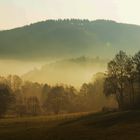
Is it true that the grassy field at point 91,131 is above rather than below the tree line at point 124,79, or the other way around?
below

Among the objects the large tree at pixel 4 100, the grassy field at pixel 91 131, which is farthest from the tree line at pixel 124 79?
the large tree at pixel 4 100

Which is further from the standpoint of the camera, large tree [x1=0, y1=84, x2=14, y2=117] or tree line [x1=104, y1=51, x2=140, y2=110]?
large tree [x1=0, y1=84, x2=14, y2=117]

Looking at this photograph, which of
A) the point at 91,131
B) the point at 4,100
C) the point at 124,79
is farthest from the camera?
the point at 4,100

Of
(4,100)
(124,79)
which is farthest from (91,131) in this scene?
(4,100)

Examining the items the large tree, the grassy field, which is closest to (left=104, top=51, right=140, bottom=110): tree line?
the grassy field

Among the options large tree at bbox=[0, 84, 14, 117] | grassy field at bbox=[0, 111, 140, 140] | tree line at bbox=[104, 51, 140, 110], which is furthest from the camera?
large tree at bbox=[0, 84, 14, 117]

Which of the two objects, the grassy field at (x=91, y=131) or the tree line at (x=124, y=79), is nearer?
the grassy field at (x=91, y=131)

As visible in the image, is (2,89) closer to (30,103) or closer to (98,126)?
(30,103)

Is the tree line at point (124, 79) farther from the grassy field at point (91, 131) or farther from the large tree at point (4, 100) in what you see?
the large tree at point (4, 100)

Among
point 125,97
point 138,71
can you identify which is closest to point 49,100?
point 125,97

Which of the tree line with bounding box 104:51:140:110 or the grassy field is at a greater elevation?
the tree line with bounding box 104:51:140:110

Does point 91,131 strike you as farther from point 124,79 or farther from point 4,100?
point 4,100

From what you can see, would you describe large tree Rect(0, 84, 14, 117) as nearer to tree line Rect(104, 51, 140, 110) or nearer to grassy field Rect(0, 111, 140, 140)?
tree line Rect(104, 51, 140, 110)

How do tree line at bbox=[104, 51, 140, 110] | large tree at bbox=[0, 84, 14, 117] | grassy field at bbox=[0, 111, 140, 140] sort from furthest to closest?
large tree at bbox=[0, 84, 14, 117]
tree line at bbox=[104, 51, 140, 110]
grassy field at bbox=[0, 111, 140, 140]
